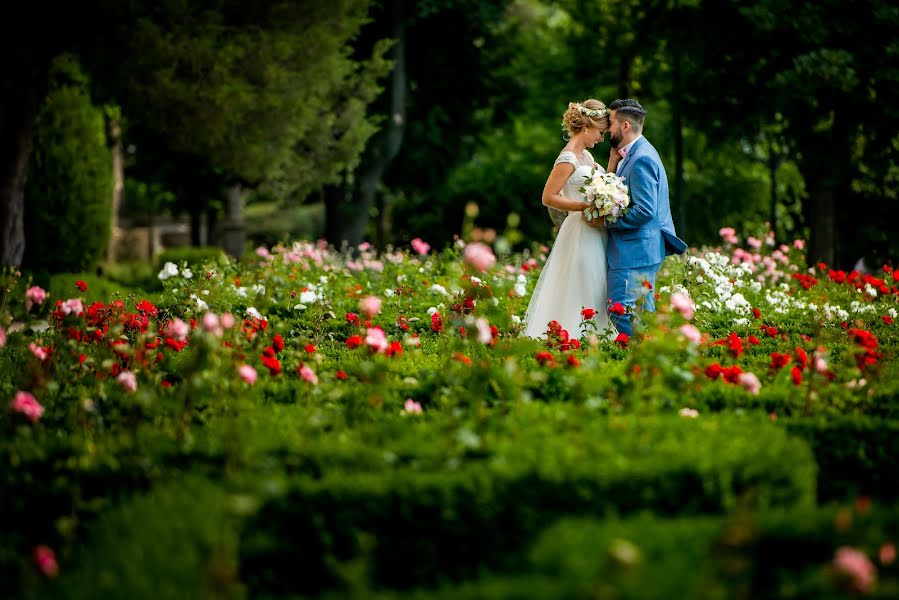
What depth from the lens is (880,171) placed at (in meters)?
14.6

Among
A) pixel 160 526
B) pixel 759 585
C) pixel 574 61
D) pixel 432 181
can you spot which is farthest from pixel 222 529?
pixel 574 61

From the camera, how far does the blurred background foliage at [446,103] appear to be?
12.5 metres

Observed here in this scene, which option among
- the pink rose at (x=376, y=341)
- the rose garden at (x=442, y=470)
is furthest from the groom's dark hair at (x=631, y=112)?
the pink rose at (x=376, y=341)

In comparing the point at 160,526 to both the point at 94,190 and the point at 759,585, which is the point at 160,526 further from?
the point at 94,190

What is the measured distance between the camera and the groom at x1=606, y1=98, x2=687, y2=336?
24.0 feet

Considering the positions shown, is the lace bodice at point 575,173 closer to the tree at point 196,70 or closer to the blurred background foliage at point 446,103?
the blurred background foliage at point 446,103

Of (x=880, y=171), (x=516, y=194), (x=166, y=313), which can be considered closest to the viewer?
(x=166, y=313)

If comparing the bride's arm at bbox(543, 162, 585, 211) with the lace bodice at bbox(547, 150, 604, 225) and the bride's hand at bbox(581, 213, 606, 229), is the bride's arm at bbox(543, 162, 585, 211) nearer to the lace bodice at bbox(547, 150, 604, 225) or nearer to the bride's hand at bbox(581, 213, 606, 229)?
the lace bodice at bbox(547, 150, 604, 225)

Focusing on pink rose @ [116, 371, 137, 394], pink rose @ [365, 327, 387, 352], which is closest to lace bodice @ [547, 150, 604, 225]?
pink rose @ [365, 327, 387, 352]

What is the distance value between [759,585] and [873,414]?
2.10 meters

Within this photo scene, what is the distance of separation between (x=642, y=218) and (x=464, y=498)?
401 centimetres

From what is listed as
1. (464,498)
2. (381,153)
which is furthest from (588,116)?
(381,153)

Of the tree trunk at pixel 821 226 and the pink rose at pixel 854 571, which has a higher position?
the tree trunk at pixel 821 226

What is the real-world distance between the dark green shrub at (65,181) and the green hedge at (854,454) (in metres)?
13.5
